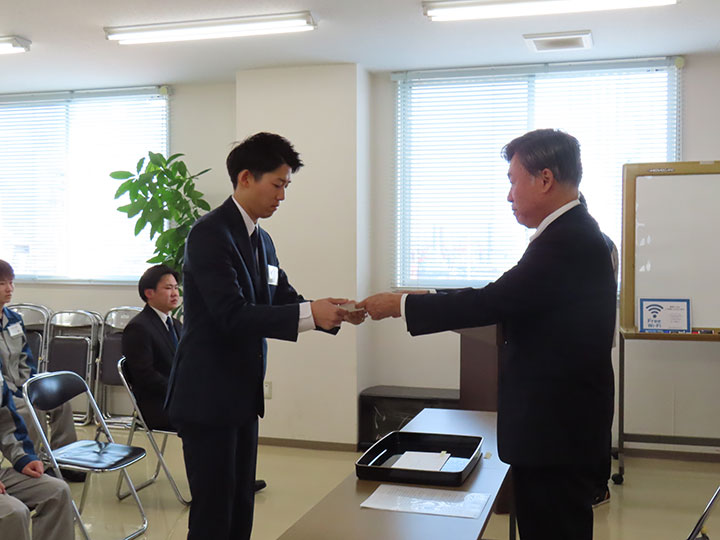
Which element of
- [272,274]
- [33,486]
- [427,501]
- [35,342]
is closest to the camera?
[427,501]

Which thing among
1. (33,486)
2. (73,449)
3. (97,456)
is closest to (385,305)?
(33,486)

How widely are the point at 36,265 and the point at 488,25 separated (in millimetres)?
4686

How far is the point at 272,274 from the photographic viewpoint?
8.89 feet

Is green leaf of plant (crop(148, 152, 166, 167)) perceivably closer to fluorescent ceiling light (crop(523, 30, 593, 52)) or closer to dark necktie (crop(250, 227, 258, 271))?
fluorescent ceiling light (crop(523, 30, 593, 52))

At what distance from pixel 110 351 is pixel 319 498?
2.52 metres

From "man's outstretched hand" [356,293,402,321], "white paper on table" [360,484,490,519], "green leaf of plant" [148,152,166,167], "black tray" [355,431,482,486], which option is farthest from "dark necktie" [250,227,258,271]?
"green leaf of plant" [148,152,166,167]

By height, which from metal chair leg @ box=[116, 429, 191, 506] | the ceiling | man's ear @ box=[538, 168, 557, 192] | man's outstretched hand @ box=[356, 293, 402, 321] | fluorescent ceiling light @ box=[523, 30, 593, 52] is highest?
the ceiling

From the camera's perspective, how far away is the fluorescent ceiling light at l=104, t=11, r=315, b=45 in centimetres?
450

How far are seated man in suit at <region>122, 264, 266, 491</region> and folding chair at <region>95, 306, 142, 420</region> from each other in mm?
1718

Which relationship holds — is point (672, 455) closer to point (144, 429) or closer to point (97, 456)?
point (144, 429)

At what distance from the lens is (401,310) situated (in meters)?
2.22

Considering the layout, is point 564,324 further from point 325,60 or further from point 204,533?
point 325,60

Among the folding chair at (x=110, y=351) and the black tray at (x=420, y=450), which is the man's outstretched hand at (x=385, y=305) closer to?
the black tray at (x=420, y=450)

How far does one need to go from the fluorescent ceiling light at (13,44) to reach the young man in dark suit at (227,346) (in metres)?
3.31
